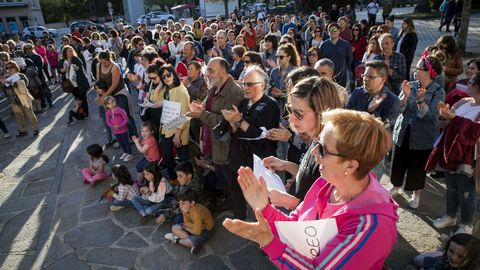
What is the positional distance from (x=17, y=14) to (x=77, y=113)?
42.3m

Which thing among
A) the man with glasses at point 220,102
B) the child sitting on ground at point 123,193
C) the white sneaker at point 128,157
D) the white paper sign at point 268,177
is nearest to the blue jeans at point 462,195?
the white paper sign at point 268,177

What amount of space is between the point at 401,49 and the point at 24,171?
827 centimetres

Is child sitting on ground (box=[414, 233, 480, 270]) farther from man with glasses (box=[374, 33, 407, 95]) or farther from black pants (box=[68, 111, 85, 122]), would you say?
black pants (box=[68, 111, 85, 122])

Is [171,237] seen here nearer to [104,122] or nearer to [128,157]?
[128,157]

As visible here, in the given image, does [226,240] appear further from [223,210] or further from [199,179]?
[199,179]

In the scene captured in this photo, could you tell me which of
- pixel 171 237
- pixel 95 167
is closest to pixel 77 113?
pixel 95 167

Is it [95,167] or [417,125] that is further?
[95,167]

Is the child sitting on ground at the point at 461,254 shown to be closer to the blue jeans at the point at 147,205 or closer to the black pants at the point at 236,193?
the black pants at the point at 236,193

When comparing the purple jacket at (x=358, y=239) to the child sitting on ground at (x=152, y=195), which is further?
the child sitting on ground at (x=152, y=195)

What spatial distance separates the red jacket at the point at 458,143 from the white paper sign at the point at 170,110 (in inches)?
130

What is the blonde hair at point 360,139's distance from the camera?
60.9 inches

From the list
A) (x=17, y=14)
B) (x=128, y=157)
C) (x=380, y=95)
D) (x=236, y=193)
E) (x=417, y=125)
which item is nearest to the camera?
(x=380, y=95)

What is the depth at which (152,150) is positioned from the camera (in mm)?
5496

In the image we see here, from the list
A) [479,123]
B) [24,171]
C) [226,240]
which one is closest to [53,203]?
[24,171]
